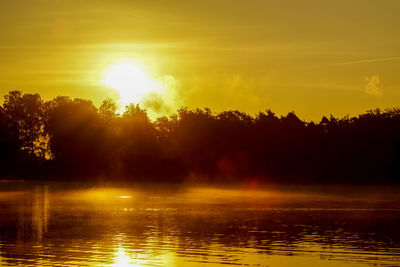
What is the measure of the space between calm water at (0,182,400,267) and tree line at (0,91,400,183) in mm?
60581

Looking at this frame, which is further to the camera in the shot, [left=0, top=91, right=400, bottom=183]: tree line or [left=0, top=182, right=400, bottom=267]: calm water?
[left=0, top=91, right=400, bottom=183]: tree line

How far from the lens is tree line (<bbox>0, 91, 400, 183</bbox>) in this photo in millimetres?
115062

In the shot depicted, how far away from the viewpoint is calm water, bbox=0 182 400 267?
26.3 metres

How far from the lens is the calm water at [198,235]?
86.3ft

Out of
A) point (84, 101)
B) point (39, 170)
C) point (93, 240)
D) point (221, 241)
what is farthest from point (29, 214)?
point (84, 101)

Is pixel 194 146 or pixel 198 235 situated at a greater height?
pixel 194 146

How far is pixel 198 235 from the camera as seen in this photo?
3391 centimetres

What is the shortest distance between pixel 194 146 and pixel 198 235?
90947mm

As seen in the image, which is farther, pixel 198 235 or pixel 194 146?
pixel 194 146

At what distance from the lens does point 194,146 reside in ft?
409

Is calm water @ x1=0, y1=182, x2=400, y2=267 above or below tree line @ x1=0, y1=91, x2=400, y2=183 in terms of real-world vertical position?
below

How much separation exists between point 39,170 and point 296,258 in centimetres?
10757

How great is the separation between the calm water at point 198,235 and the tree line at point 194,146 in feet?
199

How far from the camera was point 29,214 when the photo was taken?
46.8 m
